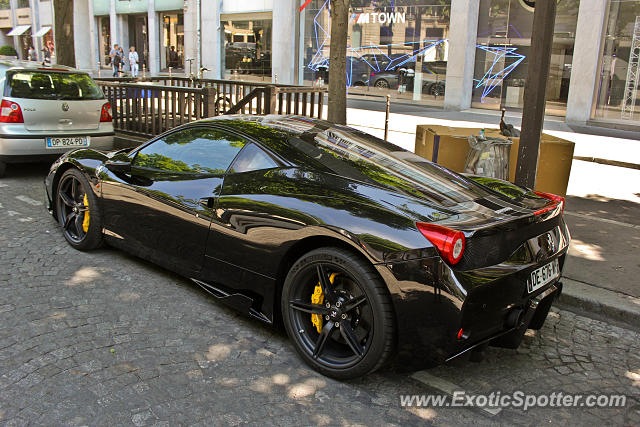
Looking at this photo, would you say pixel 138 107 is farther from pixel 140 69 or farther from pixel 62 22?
pixel 140 69

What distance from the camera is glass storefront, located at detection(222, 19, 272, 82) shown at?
88.4 ft

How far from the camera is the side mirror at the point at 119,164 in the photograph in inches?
186

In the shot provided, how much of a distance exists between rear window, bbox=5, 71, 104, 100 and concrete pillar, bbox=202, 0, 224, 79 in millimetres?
20537

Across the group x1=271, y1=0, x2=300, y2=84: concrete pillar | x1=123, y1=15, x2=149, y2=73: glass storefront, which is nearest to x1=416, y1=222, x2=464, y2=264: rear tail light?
x1=271, y1=0, x2=300, y2=84: concrete pillar

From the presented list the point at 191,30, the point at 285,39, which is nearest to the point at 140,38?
the point at 191,30

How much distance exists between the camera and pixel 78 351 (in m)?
3.50

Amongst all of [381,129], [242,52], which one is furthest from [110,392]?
[242,52]

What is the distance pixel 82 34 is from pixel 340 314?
132ft

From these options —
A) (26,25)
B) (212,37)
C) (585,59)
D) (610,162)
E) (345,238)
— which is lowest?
(610,162)

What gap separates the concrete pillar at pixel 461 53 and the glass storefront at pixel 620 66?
4.51 m

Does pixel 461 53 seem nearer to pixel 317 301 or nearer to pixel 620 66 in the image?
pixel 620 66

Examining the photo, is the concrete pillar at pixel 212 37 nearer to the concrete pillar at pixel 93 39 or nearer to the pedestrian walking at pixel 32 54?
the concrete pillar at pixel 93 39

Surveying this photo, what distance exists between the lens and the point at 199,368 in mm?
3369

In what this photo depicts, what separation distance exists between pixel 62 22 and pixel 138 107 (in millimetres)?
4684
